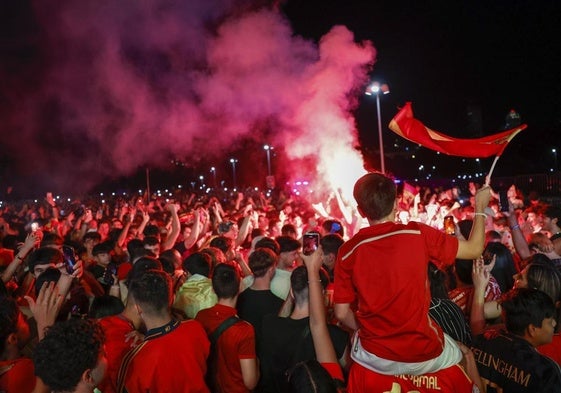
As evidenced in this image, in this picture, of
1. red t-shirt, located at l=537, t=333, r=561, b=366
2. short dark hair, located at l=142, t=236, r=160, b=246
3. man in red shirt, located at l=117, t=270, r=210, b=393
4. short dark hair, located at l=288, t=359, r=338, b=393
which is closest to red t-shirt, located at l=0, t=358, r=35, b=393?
man in red shirt, located at l=117, t=270, r=210, b=393

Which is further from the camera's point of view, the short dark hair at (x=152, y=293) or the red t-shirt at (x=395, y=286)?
the short dark hair at (x=152, y=293)

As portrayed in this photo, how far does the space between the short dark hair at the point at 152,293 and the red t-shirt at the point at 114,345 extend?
35cm

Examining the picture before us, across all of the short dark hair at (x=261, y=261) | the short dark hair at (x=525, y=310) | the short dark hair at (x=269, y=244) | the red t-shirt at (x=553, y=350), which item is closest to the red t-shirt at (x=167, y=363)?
the short dark hair at (x=261, y=261)

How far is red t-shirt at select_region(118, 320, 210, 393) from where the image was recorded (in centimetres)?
339

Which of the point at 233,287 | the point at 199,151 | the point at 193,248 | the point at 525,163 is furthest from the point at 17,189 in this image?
the point at 525,163

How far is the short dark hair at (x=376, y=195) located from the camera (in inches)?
129

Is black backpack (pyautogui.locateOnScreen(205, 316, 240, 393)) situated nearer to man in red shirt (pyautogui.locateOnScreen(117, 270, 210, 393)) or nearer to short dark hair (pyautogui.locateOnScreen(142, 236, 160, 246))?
man in red shirt (pyautogui.locateOnScreen(117, 270, 210, 393))

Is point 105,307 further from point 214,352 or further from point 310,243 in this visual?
point 310,243

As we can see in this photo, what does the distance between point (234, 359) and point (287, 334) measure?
0.51m

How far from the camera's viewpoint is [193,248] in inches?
404

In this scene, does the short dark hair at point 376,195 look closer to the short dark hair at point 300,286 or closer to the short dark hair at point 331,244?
the short dark hair at point 300,286

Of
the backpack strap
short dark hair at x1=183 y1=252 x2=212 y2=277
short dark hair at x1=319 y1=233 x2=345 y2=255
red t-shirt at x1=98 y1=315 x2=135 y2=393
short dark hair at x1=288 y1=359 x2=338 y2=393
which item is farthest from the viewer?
short dark hair at x1=319 y1=233 x2=345 y2=255

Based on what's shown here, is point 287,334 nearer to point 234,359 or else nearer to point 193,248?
point 234,359

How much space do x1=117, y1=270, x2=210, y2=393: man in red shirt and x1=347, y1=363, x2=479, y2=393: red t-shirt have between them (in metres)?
1.19
